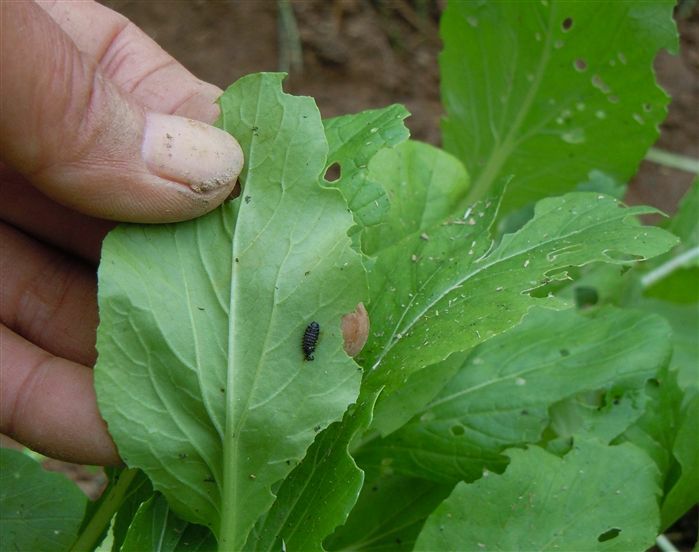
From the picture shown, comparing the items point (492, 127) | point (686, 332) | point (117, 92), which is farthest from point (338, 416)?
point (686, 332)

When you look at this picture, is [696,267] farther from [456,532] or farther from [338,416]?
[338,416]

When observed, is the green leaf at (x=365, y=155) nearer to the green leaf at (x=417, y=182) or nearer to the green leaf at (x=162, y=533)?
the green leaf at (x=417, y=182)

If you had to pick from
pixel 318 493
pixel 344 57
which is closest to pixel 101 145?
pixel 318 493

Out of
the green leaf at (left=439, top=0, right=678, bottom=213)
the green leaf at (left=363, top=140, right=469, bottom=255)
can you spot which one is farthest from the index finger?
the green leaf at (left=439, top=0, right=678, bottom=213)

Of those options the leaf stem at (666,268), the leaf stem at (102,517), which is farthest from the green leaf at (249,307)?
the leaf stem at (666,268)

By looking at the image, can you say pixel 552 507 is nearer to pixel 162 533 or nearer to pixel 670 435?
pixel 670 435

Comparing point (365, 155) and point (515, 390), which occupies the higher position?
point (365, 155)

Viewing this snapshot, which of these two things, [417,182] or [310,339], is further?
[417,182]
